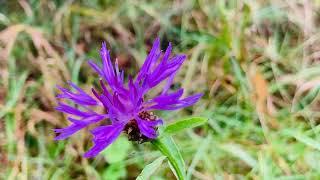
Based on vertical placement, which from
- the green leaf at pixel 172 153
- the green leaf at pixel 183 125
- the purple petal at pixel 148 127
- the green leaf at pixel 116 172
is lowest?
the green leaf at pixel 116 172

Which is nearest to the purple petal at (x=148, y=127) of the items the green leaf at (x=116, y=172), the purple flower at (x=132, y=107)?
the purple flower at (x=132, y=107)

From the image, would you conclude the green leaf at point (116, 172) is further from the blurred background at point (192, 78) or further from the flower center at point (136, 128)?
the flower center at point (136, 128)

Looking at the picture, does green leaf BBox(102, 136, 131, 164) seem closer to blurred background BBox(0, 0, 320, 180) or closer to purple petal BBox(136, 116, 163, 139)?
blurred background BBox(0, 0, 320, 180)

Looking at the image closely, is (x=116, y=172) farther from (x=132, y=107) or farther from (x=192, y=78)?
(x=132, y=107)

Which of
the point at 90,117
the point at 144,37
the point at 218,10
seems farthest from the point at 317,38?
the point at 90,117

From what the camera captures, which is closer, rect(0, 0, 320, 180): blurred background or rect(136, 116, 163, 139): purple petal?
rect(136, 116, 163, 139): purple petal

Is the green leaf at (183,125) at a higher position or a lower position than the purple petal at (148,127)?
lower

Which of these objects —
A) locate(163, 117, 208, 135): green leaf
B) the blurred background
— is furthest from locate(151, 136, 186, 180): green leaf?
the blurred background
